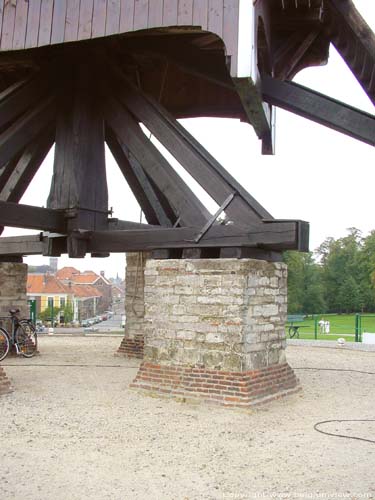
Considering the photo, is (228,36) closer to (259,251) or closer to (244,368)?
(259,251)

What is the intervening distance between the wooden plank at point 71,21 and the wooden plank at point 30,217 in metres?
2.43

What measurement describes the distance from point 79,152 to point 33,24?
6.77 ft

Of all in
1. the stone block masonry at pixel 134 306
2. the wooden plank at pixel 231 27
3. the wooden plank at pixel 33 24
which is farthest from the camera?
the stone block masonry at pixel 134 306

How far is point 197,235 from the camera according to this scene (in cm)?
818

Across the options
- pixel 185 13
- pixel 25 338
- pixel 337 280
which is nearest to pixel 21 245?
pixel 25 338

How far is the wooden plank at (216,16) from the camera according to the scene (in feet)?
24.0

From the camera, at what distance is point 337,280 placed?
66.5 meters

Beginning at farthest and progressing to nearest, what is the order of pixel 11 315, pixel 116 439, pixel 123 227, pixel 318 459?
pixel 11 315 < pixel 123 227 < pixel 116 439 < pixel 318 459

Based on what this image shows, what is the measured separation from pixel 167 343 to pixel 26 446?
9.39ft

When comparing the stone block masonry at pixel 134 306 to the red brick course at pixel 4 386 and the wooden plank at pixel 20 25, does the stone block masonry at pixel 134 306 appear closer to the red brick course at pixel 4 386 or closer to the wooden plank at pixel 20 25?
the red brick course at pixel 4 386

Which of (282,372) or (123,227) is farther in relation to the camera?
(123,227)

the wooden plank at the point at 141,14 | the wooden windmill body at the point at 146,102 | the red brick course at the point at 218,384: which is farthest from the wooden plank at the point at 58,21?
the red brick course at the point at 218,384

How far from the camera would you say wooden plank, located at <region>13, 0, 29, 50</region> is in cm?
816

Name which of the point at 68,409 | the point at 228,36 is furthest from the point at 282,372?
the point at 228,36
